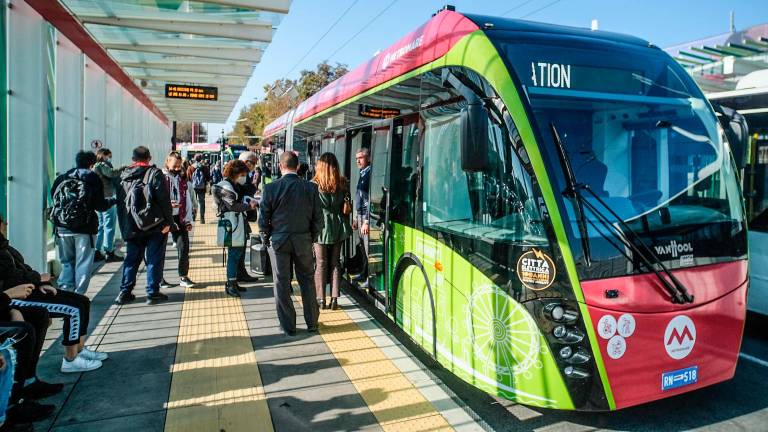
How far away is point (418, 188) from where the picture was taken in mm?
4988

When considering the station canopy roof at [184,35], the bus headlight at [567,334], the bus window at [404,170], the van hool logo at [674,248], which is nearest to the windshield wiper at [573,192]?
the bus headlight at [567,334]

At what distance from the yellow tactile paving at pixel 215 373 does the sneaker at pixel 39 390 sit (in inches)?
33.1

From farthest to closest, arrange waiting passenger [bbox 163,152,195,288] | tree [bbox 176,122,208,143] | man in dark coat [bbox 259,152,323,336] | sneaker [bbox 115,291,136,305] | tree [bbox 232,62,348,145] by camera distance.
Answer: tree [bbox 176,122,208,143]
tree [bbox 232,62,348,145]
waiting passenger [bbox 163,152,195,288]
sneaker [bbox 115,291,136,305]
man in dark coat [bbox 259,152,323,336]

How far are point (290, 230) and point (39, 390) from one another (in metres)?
2.48

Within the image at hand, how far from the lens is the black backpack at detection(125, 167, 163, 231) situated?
668cm

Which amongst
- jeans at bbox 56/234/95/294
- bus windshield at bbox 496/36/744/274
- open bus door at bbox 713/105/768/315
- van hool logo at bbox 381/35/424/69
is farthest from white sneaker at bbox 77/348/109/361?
open bus door at bbox 713/105/768/315

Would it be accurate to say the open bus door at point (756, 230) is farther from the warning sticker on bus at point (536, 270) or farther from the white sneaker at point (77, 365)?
the white sneaker at point (77, 365)

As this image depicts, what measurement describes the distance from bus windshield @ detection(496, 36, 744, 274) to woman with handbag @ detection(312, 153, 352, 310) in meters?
3.03

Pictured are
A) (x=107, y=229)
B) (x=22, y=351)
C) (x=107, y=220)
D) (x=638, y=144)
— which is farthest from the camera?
(x=107, y=229)

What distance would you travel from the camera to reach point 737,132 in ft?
15.5

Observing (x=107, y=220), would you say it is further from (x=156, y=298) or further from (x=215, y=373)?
(x=215, y=373)

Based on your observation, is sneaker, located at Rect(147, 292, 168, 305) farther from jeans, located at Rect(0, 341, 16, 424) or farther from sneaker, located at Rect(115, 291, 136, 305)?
jeans, located at Rect(0, 341, 16, 424)

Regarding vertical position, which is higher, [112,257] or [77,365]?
[112,257]

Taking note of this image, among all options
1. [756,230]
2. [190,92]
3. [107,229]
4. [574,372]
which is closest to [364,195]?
[574,372]
